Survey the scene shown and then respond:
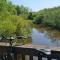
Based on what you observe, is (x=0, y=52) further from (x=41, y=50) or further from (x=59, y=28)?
(x=59, y=28)

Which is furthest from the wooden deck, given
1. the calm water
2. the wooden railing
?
the calm water

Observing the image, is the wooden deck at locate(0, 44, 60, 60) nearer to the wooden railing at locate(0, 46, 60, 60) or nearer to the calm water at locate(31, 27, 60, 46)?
the wooden railing at locate(0, 46, 60, 60)

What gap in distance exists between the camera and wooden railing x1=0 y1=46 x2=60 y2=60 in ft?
11.6

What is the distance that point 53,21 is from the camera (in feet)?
191

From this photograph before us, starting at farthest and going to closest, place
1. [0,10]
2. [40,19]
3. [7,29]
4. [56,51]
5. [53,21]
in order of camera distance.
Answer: [40,19]
[53,21]
[0,10]
[7,29]
[56,51]

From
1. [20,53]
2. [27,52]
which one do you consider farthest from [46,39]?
[27,52]

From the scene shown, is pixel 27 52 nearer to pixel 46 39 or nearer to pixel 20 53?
pixel 20 53

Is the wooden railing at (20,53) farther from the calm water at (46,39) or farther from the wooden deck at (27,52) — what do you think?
the calm water at (46,39)

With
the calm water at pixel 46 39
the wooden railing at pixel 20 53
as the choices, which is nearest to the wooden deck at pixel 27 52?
the wooden railing at pixel 20 53

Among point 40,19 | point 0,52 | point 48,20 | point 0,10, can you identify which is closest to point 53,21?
point 48,20

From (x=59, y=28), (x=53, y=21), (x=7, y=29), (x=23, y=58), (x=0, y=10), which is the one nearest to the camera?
(x=23, y=58)

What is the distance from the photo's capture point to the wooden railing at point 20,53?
3521mm

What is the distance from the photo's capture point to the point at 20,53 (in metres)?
3.87

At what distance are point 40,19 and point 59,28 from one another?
18.1 meters
